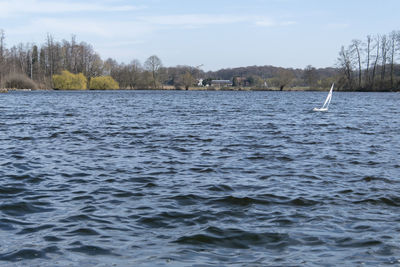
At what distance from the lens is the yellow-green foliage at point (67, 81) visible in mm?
124250

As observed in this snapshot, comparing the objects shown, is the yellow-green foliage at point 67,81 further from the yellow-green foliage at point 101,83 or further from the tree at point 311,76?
the tree at point 311,76

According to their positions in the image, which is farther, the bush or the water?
the bush

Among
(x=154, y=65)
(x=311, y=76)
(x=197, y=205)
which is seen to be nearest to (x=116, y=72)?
(x=154, y=65)

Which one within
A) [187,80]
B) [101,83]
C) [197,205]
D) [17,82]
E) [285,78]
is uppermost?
[285,78]

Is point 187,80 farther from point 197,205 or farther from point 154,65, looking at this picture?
point 197,205

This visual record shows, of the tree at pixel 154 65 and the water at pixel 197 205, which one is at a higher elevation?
the tree at pixel 154 65

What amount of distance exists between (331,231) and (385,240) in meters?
0.81

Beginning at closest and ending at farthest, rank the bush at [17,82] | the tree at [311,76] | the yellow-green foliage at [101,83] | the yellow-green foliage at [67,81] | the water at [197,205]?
the water at [197,205] < the bush at [17,82] < the yellow-green foliage at [67,81] < the yellow-green foliage at [101,83] < the tree at [311,76]

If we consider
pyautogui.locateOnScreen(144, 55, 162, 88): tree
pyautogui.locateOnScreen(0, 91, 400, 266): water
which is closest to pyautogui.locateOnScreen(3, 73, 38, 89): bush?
pyautogui.locateOnScreen(144, 55, 162, 88): tree

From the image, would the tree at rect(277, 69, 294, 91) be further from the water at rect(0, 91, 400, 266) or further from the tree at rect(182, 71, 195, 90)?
the water at rect(0, 91, 400, 266)

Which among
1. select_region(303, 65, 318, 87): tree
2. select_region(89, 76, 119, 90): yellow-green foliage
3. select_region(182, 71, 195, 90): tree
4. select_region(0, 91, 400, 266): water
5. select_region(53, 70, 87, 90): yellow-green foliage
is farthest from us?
select_region(182, 71, 195, 90): tree

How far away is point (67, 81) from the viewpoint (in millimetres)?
124938

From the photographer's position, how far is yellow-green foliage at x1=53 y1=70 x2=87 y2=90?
408 feet

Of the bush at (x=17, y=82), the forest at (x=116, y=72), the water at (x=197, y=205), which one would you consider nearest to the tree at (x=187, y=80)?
the forest at (x=116, y=72)
